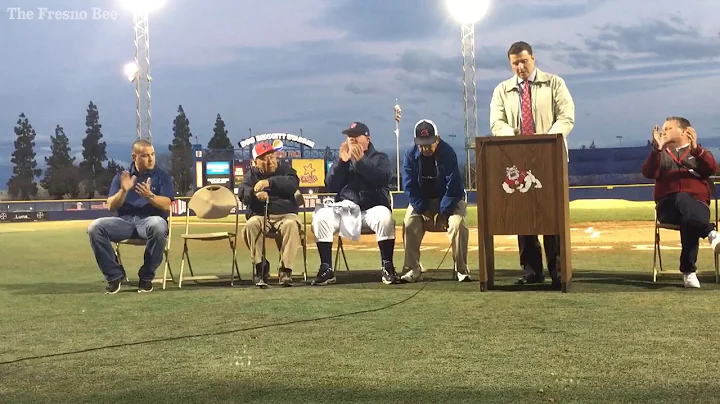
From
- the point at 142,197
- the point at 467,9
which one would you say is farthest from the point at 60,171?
the point at 142,197

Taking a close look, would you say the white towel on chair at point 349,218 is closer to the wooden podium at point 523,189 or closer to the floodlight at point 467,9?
the wooden podium at point 523,189

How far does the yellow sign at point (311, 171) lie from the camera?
155 ft

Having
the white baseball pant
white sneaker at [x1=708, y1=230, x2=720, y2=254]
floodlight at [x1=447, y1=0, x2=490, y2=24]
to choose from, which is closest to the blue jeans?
the white baseball pant

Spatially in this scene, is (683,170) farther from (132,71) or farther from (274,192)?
(132,71)

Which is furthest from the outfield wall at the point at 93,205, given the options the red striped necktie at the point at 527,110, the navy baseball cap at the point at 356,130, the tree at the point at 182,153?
the tree at the point at 182,153

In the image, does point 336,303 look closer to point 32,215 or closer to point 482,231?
point 482,231

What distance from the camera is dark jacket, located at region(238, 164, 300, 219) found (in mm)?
6961

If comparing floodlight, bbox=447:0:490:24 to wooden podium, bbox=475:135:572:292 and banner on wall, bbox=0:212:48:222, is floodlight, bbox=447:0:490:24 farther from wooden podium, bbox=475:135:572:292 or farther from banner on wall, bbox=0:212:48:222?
banner on wall, bbox=0:212:48:222

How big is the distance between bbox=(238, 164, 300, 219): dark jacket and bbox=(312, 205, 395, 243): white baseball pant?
338mm

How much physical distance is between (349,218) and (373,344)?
305 centimetres

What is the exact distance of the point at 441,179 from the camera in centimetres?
683

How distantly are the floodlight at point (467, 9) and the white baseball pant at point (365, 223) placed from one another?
18610mm

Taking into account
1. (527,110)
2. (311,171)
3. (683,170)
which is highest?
(311,171)

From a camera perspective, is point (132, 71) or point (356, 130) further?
point (132, 71)
